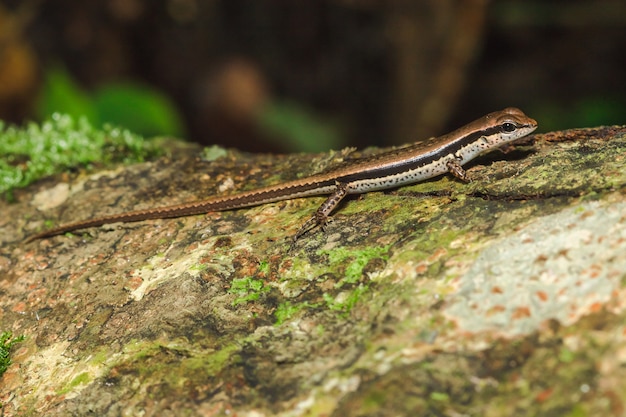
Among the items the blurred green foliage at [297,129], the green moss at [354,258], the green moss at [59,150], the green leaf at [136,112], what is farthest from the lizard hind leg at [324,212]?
the blurred green foliage at [297,129]

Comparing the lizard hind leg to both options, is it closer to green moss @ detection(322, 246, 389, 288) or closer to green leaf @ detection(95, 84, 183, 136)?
green moss @ detection(322, 246, 389, 288)

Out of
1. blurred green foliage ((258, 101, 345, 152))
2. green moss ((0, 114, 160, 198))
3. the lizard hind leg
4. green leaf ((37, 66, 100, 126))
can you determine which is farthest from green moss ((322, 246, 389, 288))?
blurred green foliage ((258, 101, 345, 152))

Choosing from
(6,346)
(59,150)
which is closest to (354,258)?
(6,346)

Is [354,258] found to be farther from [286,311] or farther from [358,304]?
[286,311]

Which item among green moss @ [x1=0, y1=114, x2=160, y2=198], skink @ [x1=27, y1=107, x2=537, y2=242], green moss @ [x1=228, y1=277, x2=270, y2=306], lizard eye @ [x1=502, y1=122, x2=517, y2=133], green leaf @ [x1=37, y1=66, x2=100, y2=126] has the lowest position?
green moss @ [x1=228, y1=277, x2=270, y2=306]


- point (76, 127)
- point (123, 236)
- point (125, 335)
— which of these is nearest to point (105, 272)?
point (123, 236)

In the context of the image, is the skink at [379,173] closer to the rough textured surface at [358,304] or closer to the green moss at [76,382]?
the rough textured surface at [358,304]
